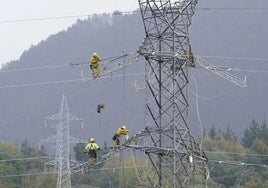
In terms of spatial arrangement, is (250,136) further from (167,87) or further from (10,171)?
(167,87)

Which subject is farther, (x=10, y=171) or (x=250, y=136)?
(x=250, y=136)

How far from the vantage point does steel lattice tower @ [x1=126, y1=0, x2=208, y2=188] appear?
26.8 metres

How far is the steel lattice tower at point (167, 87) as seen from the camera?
87.9 ft

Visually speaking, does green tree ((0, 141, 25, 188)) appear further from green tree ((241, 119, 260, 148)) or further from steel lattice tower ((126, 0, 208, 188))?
steel lattice tower ((126, 0, 208, 188))

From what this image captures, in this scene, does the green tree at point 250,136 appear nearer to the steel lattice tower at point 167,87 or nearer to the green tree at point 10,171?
the green tree at point 10,171

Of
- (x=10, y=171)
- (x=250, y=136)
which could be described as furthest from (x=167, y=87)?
(x=250, y=136)

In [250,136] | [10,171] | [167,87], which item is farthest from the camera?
[250,136]

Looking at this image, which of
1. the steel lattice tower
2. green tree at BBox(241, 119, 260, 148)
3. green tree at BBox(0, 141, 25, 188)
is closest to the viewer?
the steel lattice tower

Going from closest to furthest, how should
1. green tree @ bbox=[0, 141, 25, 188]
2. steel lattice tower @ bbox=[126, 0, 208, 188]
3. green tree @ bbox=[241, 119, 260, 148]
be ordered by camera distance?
steel lattice tower @ bbox=[126, 0, 208, 188] → green tree @ bbox=[0, 141, 25, 188] → green tree @ bbox=[241, 119, 260, 148]

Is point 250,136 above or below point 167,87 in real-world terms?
above

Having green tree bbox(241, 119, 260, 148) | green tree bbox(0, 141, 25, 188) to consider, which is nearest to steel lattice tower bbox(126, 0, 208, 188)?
green tree bbox(0, 141, 25, 188)

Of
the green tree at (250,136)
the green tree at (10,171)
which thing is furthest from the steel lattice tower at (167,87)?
the green tree at (250,136)

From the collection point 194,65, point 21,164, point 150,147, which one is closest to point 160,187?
point 150,147

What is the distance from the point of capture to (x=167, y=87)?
28016 millimetres
